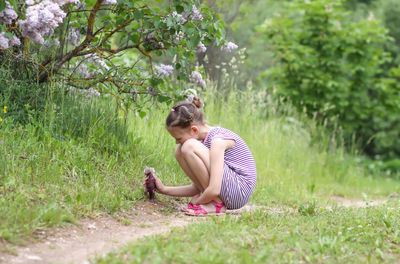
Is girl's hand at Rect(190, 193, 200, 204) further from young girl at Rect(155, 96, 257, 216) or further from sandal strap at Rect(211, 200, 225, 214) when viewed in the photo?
sandal strap at Rect(211, 200, 225, 214)

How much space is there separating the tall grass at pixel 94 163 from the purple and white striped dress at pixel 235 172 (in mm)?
742

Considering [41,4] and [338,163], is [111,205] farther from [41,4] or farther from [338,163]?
[338,163]

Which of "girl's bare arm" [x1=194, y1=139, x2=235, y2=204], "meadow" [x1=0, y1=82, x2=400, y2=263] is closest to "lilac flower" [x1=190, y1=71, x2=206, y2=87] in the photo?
"meadow" [x1=0, y1=82, x2=400, y2=263]

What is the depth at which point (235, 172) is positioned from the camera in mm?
3725

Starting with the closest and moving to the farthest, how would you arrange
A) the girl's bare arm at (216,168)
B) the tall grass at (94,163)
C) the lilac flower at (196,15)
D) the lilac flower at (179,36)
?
the tall grass at (94,163), the girl's bare arm at (216,168), the lilac flower at (196,15), the lilac flower at (179,36)

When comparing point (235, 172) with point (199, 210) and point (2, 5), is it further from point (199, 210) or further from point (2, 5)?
point (2, 5)

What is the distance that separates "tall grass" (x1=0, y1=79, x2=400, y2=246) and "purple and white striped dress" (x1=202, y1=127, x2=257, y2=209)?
2.43 ft

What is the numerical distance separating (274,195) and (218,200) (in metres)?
1.81

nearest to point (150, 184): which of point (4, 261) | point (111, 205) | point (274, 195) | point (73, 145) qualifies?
point (111, 205)

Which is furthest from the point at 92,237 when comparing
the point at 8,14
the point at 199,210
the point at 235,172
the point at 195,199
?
the point at 8,14

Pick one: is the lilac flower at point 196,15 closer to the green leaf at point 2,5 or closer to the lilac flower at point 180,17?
the lilac flower at point 180,17

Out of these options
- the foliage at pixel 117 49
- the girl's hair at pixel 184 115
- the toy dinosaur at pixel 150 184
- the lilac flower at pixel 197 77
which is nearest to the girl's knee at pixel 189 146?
the girl's hair at pixel 184 115

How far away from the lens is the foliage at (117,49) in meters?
3.80

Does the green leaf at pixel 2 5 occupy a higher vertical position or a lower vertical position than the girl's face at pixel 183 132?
higher
